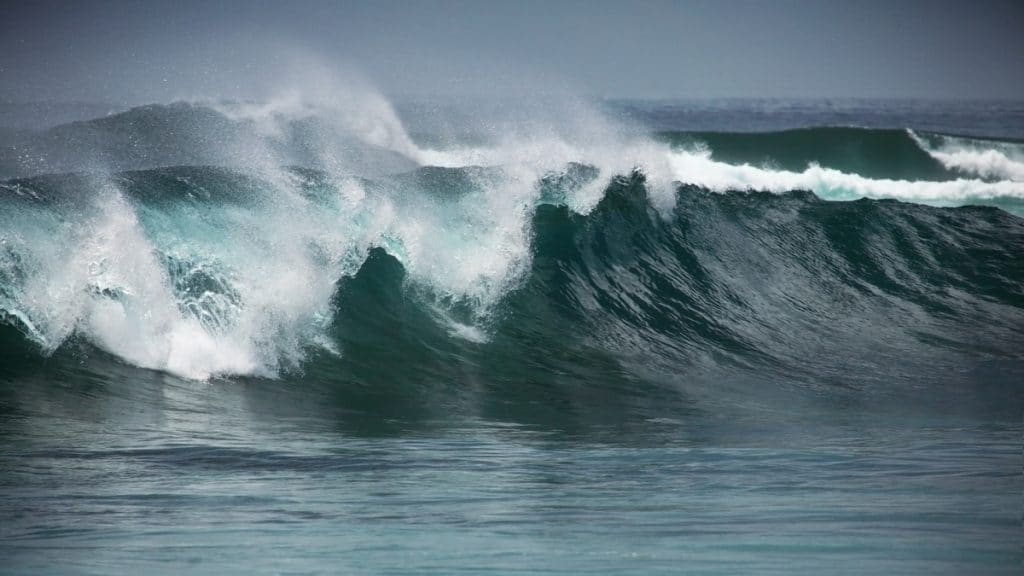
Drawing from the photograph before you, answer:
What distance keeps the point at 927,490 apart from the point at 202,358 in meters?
6.74

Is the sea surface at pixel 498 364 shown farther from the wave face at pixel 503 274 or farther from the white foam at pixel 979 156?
the white foam at pixel 979 156

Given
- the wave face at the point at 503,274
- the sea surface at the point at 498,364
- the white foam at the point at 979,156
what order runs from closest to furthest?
the sea surface at the point at 498,364, the wave face at the point at 503,274, the white foam at the point at 979,156

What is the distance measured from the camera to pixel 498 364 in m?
12.0

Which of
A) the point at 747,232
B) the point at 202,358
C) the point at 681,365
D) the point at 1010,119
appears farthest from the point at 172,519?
the point at 1010,119

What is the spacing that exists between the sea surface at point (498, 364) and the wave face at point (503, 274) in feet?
0.14

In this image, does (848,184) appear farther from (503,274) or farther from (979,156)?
(503,274)

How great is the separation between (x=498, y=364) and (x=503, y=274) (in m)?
2.06

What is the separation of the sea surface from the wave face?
0.14 feet

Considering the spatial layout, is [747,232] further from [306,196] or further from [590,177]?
[306,196]

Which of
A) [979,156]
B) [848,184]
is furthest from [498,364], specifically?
[979,156]

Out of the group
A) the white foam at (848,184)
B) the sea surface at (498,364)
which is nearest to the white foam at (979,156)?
the white foam at (848,184)

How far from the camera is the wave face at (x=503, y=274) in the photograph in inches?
443

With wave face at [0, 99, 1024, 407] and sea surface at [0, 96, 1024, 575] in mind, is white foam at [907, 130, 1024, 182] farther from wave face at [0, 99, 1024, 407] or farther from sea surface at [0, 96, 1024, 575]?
sea surface at [0, 96, 1024, 575]

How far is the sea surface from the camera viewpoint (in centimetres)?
645
